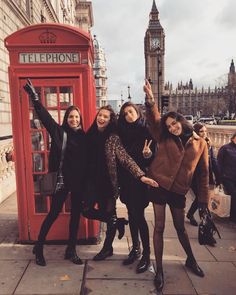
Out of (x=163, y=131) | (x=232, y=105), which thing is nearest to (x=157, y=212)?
(x=163, y=131)

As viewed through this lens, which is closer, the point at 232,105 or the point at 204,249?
the point at 204,249

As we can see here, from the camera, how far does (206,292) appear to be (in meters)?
3.36

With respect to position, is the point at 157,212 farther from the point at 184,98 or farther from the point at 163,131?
the point at 184,98

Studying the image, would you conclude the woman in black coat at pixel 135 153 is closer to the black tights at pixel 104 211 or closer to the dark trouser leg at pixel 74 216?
the black tights at pixel 104 211

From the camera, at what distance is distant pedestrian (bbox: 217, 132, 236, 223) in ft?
18.7

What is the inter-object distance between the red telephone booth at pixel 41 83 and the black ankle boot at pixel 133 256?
5.01 feet

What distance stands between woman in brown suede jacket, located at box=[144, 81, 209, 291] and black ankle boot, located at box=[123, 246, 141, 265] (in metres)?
0.55

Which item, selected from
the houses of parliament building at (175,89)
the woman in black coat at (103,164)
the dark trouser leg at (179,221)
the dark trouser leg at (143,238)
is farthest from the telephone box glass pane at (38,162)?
the houses of parliament building at (175,89)

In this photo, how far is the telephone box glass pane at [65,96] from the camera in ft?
14.0

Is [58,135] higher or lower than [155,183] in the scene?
higher

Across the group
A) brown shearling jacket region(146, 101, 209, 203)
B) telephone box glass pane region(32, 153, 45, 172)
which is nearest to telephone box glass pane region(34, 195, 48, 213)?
telephone box glass pane region(32, 153, 45, 172)

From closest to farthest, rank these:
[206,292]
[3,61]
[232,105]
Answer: [206,292] → [3,61] → [232,105]

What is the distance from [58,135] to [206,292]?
2.41m

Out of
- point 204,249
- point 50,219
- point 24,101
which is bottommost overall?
point 204,249
